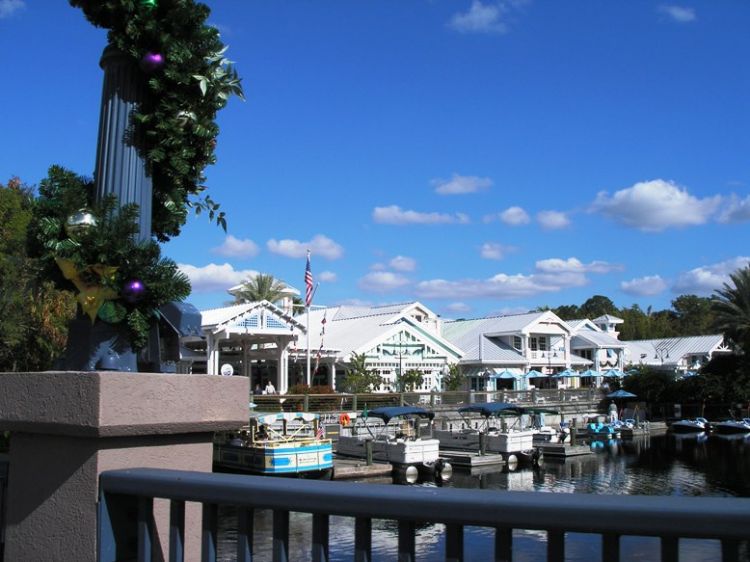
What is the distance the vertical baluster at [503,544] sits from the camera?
2369 millimetres

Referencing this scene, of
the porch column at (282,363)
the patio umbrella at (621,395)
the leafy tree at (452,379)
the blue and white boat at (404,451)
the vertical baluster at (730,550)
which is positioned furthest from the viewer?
the patio umbrella at (621,395)

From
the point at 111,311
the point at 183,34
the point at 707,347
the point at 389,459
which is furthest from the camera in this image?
the point at 707,347

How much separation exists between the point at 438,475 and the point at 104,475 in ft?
102

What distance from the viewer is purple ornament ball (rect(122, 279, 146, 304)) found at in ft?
13.1

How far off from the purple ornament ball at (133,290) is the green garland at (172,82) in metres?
0.70

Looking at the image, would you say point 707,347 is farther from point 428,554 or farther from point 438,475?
point 428,554

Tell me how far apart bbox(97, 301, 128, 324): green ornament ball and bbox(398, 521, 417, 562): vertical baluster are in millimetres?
2163

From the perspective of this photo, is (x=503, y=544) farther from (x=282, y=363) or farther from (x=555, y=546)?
(x=282, y=363)

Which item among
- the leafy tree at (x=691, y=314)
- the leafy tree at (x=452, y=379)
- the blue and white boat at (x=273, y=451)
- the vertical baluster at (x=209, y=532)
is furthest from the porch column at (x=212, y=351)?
the leafy tree at (x=691, y=314)

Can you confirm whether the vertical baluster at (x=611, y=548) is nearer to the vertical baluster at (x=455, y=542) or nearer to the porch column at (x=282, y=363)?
the vertical baluster at (x=455, y=542)

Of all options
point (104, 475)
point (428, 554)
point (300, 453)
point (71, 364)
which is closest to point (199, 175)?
point (71, 364)

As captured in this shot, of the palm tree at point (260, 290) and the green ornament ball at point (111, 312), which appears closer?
the green ornament ball at point (111, 312)

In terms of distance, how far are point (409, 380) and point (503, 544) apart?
52.8 m

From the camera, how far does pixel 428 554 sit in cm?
321
